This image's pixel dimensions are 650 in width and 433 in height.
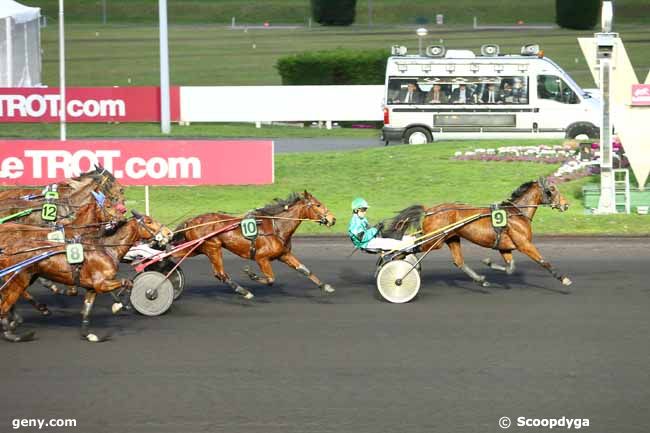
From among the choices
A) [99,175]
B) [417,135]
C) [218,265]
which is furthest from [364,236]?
[417,135]

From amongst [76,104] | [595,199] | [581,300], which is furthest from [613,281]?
[76,104]

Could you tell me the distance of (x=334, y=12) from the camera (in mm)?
67250

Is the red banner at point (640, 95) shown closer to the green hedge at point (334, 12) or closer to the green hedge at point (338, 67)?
the green hedge at point (338, 67)

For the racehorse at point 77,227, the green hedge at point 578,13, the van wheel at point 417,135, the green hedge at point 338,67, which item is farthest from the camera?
the green hedge at point 578,13

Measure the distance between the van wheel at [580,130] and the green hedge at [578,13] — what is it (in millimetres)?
32938

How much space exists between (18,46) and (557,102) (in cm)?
1870

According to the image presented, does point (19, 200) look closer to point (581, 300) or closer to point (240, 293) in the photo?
point (240, 293)

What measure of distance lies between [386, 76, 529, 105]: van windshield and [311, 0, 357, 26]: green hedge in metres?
39.8

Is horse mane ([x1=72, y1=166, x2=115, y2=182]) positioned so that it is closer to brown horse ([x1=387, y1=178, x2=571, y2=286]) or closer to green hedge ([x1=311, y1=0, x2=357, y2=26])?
brown horse ([x1=387, y1=178, x2=571, y2=286])

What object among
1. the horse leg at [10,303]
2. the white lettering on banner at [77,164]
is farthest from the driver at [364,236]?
the white lettering on banner at [77,164]

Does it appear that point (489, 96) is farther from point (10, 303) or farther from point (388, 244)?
point (10, 303)

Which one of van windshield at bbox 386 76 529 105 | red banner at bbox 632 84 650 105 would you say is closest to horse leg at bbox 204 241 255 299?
red banner at bbox 632 84 650 105

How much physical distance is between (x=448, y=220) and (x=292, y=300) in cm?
224

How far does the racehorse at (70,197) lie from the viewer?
13195 mm
